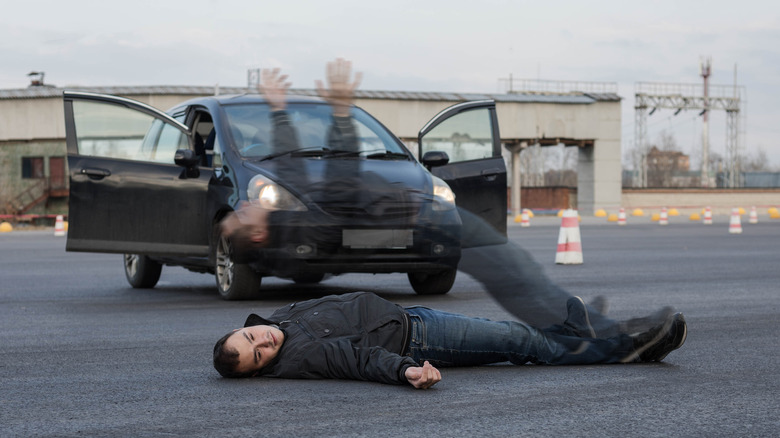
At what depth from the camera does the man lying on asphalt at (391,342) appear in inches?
187

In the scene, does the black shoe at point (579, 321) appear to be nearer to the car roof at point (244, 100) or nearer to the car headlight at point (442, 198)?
the car headlight at point (442, 198)

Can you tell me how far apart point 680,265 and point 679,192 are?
41.7 metres

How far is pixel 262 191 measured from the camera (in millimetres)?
8477

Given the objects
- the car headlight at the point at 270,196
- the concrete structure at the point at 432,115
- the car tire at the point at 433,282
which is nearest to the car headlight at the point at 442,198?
the car tire at the point at 433,282

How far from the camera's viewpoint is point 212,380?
4.99 meters

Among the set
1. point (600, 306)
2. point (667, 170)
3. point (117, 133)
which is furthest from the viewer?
point (667, 170)

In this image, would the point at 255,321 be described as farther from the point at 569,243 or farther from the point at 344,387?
the point at 569,243

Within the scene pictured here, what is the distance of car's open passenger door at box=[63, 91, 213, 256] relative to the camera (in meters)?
9.27

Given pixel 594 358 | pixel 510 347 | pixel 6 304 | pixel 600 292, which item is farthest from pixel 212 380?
pixel 600 292

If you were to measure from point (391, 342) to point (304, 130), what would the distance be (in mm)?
4887

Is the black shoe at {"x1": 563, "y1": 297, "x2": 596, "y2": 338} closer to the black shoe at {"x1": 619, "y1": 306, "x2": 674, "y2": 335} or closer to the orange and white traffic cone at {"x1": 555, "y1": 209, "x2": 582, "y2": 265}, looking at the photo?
the black shoe at {"x1": 619, "y1": 306, "x2": 674, "y2": 335}

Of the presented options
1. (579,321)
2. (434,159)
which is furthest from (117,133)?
(579,321)

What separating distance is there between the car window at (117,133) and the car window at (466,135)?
264cm

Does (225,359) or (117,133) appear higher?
(117,133)
